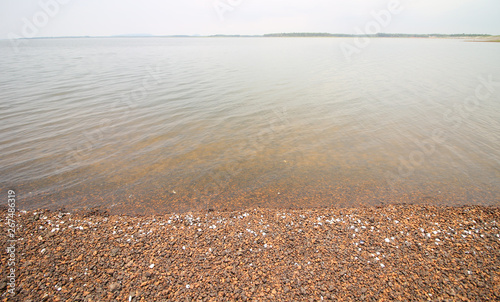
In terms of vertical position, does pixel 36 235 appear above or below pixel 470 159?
above

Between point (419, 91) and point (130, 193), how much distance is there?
25.4 metres

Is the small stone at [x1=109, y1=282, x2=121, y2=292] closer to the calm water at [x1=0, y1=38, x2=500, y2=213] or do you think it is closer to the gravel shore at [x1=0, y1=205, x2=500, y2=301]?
the gravel shore at [x1=0, y1=205, x2=500, y2=301]

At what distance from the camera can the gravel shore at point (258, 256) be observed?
4.66m

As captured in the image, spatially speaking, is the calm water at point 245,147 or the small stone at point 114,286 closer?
the small stone at point 114,286

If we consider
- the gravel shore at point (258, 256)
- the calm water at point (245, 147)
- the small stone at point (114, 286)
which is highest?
the small stone at point (114, 286)

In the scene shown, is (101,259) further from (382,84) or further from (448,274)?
(382,84)

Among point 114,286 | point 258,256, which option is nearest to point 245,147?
point 258,256

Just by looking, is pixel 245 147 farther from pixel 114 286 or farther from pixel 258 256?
pixel 114 286

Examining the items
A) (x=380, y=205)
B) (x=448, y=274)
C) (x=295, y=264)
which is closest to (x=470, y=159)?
(x=380, y=205)

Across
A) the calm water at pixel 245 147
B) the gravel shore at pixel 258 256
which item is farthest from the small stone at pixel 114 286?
the calm water at pixel 245 147

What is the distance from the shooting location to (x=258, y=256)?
543 cm

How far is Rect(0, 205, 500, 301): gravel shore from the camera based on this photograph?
15.3 feet

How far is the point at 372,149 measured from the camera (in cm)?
1138

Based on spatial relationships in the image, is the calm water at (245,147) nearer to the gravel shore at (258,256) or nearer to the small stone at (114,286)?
the gravel shore at (258,256)
